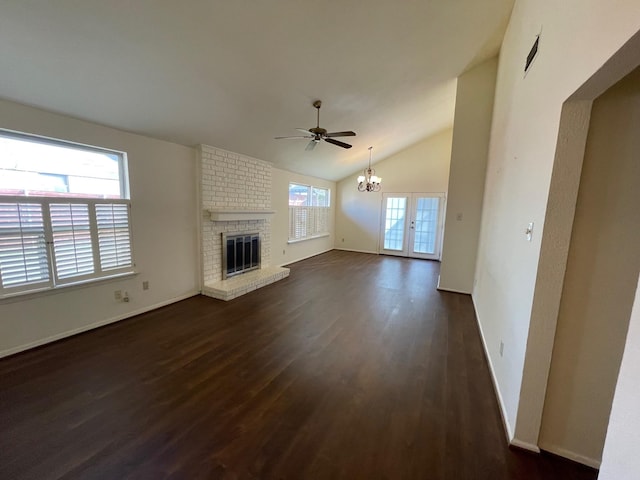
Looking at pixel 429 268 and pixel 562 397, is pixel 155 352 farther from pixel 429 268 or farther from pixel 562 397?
pixel 429 268

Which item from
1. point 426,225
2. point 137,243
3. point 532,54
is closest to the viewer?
point 532,54

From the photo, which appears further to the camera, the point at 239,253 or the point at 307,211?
the point at 307,211

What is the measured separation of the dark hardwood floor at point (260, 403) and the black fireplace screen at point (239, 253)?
49.8 inches

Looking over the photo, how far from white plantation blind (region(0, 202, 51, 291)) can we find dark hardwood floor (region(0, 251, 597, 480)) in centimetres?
70

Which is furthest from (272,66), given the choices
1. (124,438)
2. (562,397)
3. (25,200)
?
(562,397)

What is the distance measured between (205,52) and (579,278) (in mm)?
3182

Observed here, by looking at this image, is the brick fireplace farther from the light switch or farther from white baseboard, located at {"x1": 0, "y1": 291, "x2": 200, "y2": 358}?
the light switch


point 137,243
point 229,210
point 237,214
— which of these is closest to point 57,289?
point 137,243

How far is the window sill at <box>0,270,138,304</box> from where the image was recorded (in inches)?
96.7

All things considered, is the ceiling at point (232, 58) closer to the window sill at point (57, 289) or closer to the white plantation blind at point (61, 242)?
the white plantation blind at point (61, 242)

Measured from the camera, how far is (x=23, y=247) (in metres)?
2.51

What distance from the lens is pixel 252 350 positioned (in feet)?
8.80

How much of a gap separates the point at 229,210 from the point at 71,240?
1959 millimetres

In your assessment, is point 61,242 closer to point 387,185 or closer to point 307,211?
point 307,211
